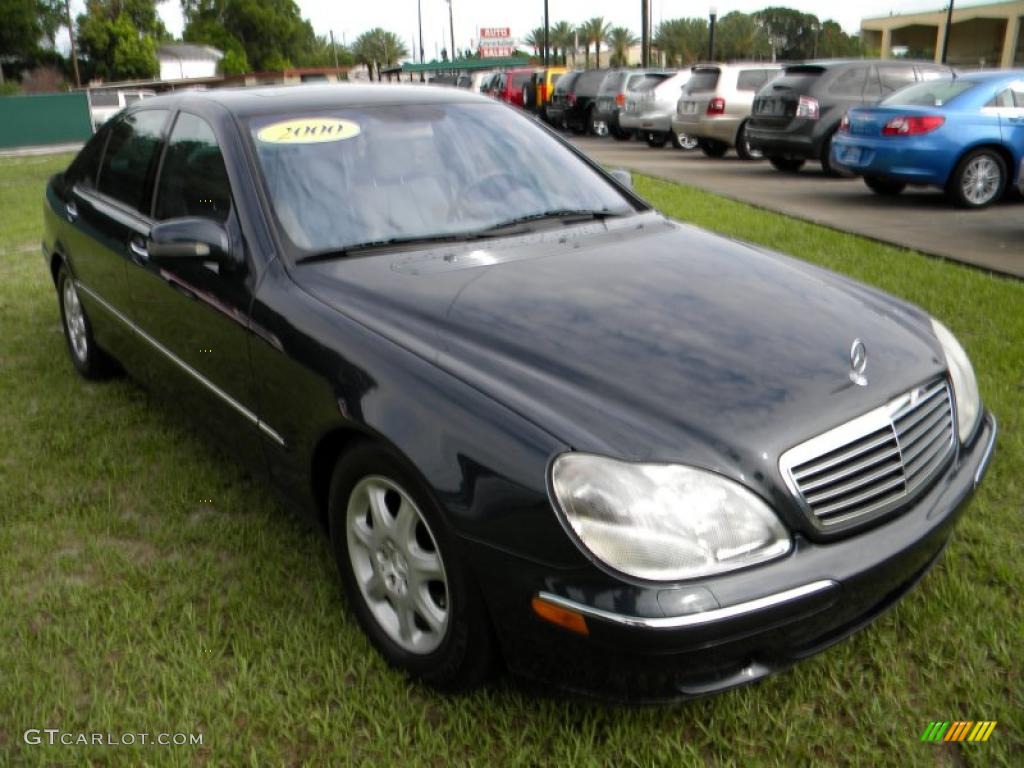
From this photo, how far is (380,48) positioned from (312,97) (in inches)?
4320

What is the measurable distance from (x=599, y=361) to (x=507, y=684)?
0.87 meters

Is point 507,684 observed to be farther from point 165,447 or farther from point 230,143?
point 165,447

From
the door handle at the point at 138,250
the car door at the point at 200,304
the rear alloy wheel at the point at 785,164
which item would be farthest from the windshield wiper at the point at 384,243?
the rear alloy wheel at the point at 785,164

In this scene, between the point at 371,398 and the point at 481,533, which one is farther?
the point at 371,398

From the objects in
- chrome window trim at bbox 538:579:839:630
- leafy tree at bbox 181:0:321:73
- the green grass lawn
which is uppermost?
leafy tree at bbox 181:0:321:73

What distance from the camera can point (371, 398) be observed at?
2.38 m

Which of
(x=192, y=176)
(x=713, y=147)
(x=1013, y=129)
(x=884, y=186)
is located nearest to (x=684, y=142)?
(x=713, y=147)

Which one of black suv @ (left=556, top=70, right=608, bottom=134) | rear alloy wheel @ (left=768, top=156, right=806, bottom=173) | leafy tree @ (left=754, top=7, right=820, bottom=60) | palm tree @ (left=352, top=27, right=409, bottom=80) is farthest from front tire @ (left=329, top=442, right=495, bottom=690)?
palm tree @ (left=352, top=27, right=409, bottom=80)

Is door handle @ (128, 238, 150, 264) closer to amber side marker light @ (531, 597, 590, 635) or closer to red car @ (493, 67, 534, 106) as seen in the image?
amber side marker light @ (531, 597, 590, 635)

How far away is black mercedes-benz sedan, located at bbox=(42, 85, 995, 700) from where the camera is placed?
2.00 metres

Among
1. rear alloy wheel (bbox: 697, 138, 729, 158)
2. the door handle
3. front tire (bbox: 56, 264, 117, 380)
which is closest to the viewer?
the door handle

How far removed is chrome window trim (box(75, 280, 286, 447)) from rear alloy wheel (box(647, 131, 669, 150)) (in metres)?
15.7

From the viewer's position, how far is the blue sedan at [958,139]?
31.5 ft

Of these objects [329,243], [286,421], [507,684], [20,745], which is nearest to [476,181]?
[329,243]
